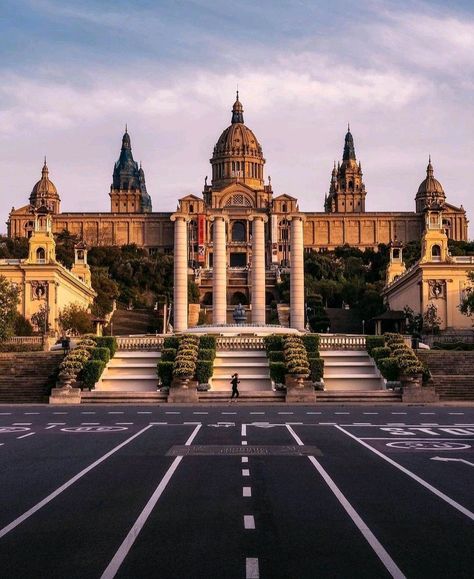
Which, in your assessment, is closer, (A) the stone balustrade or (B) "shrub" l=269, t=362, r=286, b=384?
(B) "shrub" l=269, t=362, r=286, b=384

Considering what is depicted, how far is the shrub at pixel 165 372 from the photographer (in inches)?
2184

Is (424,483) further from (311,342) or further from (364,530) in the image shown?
(311,342)

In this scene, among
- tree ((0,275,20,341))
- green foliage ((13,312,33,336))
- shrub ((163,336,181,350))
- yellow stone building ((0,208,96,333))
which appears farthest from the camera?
yellow stone building ((0,208,96,333))

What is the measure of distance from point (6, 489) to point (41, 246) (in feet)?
302

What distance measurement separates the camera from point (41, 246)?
358 ft

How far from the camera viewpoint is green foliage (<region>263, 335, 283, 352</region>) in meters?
61.1

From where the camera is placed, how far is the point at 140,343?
64312 mm

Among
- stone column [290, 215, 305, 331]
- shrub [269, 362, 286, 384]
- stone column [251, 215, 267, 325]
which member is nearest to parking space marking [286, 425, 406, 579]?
shrub [269, 362, 286, 384]

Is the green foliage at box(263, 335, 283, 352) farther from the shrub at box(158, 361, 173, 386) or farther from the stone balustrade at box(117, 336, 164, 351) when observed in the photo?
the shrub at box(158, 361, 173, 386)

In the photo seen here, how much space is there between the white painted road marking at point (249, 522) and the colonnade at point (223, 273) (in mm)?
Answer: 66066

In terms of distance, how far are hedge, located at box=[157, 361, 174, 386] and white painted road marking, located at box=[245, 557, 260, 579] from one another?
42703 millimetres

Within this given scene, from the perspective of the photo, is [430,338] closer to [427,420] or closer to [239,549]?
[427,420]

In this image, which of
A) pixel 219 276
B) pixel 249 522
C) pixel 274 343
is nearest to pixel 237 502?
pixel 249 522

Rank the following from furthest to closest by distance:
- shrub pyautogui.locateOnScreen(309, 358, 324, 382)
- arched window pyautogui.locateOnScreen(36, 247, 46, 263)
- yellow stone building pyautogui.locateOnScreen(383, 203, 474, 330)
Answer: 1. arched window pyautogui.locateOnScreen(36, 247, 46, 263)
2. yellow stone building pyautogui.locateOnScreen(383, 203, 474, 330)
3. shrub pyautogui.locateOnScreen(309, 358, 324, 382)
